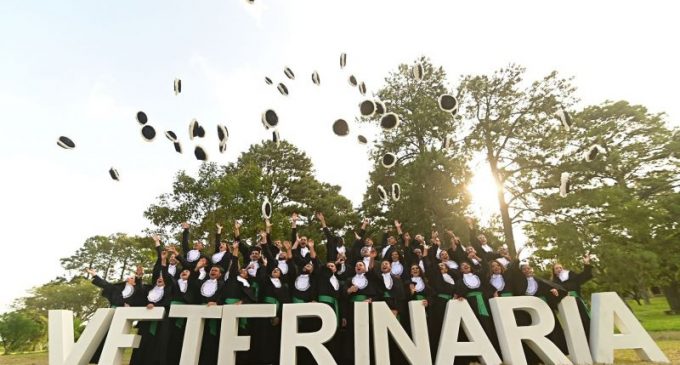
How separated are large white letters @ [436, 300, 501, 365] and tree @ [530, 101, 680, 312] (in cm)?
1038

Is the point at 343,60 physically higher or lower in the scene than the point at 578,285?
higher

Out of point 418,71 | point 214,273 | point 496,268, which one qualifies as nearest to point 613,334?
point 496,268

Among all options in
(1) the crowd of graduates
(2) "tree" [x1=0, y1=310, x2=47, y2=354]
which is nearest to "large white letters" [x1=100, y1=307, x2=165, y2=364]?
(1) the crowd of graduates

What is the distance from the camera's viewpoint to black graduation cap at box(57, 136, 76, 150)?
30.0 feet

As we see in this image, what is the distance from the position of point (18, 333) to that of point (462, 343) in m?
35.3

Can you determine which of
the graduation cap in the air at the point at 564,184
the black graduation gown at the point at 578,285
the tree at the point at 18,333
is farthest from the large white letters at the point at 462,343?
the tree at the point at 18,333

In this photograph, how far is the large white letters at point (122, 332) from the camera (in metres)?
6.46

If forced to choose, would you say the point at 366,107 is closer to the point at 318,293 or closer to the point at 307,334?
the point at 318,293

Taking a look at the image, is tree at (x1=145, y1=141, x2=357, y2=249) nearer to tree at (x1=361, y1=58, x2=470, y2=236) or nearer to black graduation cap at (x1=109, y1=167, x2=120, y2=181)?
tree at (x1=361, y1=58, x2=470, y2=236)

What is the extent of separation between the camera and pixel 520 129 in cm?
2009

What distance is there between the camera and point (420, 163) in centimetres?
1961

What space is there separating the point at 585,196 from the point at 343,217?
13.8 m

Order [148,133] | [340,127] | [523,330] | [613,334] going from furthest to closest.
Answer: [340,127] < [148,133] < [613,334] < [523,330]

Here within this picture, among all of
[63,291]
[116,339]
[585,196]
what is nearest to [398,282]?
[116,339]
